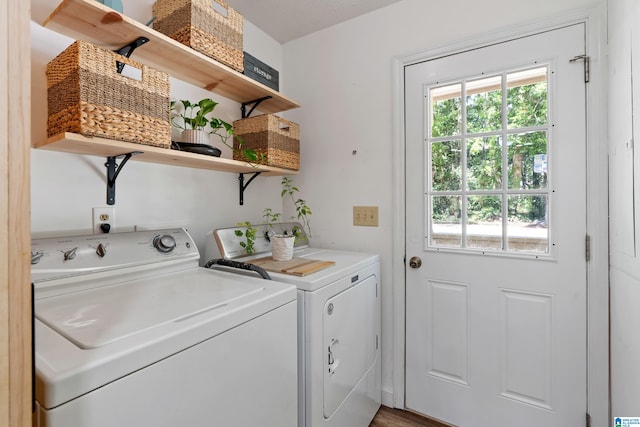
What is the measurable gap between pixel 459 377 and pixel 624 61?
1.61 metres

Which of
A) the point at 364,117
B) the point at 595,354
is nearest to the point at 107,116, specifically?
the point at 364,117

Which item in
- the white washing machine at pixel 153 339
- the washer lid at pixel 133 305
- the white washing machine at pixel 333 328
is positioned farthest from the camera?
the white washing machine at pixel 333 328

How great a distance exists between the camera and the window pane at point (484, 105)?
159 cm

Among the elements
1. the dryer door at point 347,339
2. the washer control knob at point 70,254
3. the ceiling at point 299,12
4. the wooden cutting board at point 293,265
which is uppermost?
the ceiling at point 299,12

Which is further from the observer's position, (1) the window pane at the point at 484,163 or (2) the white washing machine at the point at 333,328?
(1) the window pane at the point at 484,163

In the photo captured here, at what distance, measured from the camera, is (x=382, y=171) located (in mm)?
1887

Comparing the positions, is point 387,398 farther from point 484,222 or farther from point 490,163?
point 490,163

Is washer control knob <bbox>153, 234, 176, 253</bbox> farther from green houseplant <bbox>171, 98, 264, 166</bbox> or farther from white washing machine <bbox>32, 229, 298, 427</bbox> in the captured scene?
green houseplant <bbox>171, 98, 264, 166</bbox>

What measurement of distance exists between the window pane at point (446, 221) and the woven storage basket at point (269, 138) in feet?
3.00

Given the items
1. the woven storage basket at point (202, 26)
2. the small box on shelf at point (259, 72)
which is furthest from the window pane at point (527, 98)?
the woven storage basket at point (202, 26)

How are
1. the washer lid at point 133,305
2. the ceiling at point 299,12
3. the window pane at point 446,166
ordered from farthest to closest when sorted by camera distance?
the ceiling at point 299,12, the window pane at point 446,166, the washer lid at point 133,305

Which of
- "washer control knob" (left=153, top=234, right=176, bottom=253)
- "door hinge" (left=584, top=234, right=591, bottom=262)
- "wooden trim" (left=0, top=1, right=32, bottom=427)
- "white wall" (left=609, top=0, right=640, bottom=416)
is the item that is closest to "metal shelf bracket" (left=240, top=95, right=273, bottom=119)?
"washer control knob" (left=153, top=234, right=176, bottom=253)

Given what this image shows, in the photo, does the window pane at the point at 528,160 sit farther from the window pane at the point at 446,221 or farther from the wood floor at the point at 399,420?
the wood floor at the point at 399,420

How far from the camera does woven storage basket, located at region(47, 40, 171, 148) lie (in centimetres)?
95
